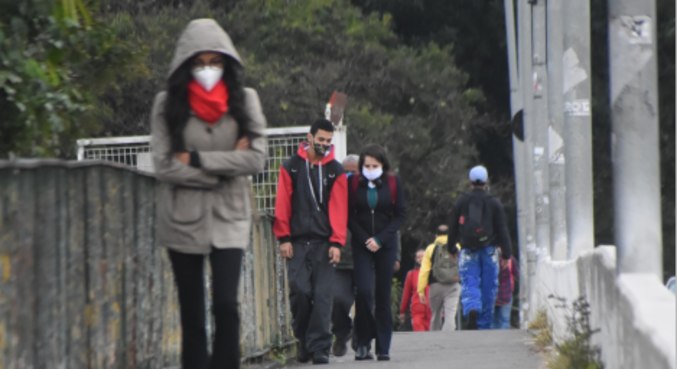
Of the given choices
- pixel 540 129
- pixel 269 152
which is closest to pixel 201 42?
pixel 269 152

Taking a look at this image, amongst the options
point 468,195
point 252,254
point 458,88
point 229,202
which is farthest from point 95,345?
point 458,88

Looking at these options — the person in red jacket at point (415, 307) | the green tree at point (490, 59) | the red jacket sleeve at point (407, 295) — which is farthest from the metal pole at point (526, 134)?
the green tree at point (490, 59)

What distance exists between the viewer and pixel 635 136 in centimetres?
864

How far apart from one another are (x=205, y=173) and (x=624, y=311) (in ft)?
6.71

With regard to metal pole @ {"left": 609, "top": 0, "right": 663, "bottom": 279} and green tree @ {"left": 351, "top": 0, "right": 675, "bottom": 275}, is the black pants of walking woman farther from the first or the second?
green tree @ {"left": 351, "top": 0, "right": 675, "bottom": 275}

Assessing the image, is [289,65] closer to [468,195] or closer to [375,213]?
[468,195]

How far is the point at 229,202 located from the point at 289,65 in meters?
27.5

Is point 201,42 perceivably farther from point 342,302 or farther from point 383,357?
point 342,302

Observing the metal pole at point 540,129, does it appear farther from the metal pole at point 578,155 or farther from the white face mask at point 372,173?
the white face mask at point 372,173

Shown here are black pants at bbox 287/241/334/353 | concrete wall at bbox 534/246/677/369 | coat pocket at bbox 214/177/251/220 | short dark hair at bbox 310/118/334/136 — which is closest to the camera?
concrete wall at bbox 534/246/677/369

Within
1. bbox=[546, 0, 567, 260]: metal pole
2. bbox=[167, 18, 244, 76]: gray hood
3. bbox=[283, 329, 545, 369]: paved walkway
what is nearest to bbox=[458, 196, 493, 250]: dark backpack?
bbox=[283, 329, 545, 369]: paved walkway

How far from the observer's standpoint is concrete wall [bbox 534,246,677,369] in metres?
6.52

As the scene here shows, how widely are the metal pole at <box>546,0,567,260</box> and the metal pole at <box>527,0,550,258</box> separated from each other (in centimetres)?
269

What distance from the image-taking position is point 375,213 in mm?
13992
